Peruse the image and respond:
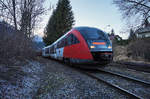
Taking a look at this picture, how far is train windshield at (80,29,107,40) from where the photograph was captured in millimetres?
6361

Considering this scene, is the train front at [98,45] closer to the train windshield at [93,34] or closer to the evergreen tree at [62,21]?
the train windshield at [93,34]

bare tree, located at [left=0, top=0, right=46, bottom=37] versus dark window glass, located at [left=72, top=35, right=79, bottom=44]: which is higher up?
bare tree, located at [left=0, top=0, right=46, bottom=37]

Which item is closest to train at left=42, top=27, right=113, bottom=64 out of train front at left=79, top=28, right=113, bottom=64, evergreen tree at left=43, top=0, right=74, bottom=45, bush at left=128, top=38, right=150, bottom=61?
train front at left=79, top=28, right=113, bottom=64

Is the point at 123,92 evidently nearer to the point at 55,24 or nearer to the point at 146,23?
the point at 146,23

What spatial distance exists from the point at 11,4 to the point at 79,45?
6386 mm

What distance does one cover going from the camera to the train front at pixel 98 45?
5769mm

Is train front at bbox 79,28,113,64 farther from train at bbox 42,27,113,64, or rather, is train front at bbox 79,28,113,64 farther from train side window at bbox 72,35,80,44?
train side window at bbox 72,35,80,44

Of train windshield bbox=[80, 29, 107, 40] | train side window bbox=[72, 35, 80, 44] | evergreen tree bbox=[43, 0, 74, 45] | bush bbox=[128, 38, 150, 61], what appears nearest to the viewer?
train windshield bbox=[80, 29, 107, 40]

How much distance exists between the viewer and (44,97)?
118 inches

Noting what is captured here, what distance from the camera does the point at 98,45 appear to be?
19.7ft

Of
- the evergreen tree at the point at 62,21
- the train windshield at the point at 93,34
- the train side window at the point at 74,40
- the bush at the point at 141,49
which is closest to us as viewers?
the train windshield at the point at 93,34

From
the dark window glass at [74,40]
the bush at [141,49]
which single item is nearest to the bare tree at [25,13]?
the dark window glass at [74,40]

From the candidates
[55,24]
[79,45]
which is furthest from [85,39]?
[55,24]

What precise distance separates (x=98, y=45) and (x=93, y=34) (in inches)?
36.8
